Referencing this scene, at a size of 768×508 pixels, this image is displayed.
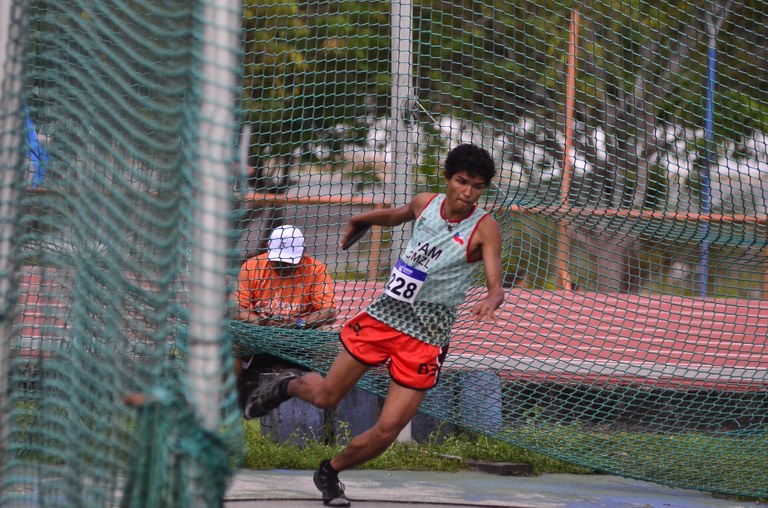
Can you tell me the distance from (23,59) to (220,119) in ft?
4.04

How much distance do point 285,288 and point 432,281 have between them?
1736 millimetres

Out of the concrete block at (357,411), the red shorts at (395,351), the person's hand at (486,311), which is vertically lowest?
the concrete block at (357,411)

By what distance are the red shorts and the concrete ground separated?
30.7 inches

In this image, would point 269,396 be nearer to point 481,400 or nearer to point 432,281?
point 432,281

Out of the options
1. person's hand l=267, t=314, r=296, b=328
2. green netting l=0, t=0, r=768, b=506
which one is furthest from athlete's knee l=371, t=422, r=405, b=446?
person's hand l=267, t=314, r=296, b=328

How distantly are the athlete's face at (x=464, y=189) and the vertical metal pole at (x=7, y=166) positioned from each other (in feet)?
7.02

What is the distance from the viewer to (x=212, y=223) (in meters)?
2.83

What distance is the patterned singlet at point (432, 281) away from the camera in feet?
16.4

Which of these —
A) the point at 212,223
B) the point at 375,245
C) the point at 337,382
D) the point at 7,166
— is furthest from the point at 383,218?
the point at 375,245

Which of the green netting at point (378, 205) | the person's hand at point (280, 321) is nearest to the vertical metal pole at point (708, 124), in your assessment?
the green netting at point (378, 205)

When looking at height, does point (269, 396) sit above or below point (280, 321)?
below

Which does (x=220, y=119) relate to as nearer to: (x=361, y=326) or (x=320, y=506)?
A: (x=361, y=326)

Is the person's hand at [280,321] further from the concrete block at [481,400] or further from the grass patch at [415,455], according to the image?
the concrete block at [481,400]

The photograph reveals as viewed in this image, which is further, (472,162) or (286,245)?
(286,245)
